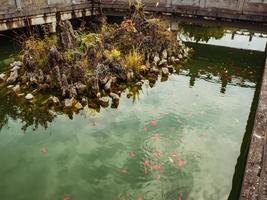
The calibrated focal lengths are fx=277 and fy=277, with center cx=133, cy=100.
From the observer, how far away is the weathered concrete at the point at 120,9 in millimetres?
12281

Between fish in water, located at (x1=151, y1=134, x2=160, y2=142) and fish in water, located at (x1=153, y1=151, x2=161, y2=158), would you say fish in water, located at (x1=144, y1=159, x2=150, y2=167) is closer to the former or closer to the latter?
fish in water, located at (x1=153, y1=151, x2=161, y2=158)

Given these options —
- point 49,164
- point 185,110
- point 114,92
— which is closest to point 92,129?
point 49,164

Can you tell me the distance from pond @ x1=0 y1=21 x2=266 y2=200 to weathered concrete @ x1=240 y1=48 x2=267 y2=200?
1.30 m

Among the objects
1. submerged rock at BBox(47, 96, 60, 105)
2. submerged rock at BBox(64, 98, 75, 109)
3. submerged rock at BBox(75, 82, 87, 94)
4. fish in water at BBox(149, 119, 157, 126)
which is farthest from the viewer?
submerged rock at BBox(75, 82, 87, 94)

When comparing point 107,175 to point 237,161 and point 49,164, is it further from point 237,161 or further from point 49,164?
point 237,161

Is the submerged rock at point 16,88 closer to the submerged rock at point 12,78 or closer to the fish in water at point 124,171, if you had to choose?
the submerged rock at point 12,78

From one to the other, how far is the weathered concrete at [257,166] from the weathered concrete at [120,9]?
1013 cm

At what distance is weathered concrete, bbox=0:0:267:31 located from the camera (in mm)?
12281

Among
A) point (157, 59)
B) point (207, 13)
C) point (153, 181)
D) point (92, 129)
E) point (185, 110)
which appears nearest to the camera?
point (153, 181)

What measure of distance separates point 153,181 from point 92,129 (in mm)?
2379

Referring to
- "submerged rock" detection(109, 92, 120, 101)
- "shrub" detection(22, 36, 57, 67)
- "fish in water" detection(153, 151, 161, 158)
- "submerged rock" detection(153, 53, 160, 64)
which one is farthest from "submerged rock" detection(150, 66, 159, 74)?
"fish in water" detection(153, 151, 161, 158)

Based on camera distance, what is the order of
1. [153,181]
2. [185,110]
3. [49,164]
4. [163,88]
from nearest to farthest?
[153,181]
[49,164]
[185,110]
[163,88]

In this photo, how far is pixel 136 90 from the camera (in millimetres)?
9367

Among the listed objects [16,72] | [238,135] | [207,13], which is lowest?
[238,135]
